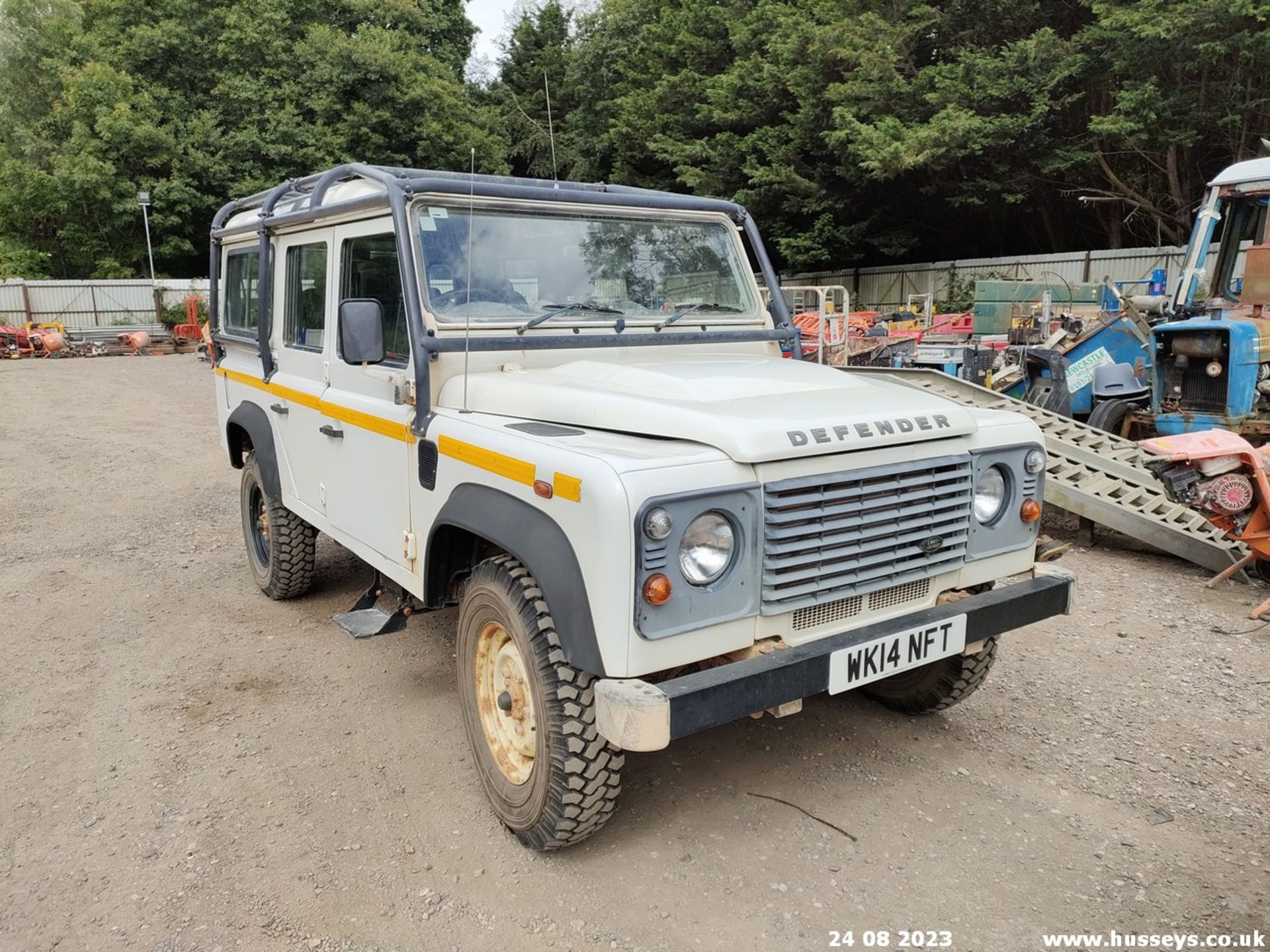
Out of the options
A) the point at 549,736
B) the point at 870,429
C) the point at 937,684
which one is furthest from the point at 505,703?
the point at 937,684

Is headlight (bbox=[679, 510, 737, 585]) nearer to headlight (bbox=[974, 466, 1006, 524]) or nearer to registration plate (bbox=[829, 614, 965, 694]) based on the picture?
registration plate (bbox=[829, 614, 965, 694])

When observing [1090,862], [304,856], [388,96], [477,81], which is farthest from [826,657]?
[477,81]

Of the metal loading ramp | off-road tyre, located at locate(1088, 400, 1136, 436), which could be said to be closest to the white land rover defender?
the metal loading ramp

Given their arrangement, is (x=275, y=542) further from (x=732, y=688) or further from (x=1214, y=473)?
(x=1214, y=473)

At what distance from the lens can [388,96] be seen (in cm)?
3203

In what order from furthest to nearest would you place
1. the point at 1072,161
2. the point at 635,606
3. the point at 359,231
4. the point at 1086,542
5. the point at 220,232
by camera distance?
the point at 1072,161 < the point at 1086,542 < the point at 220,232 < the point at 359,231 < the point at 635,606

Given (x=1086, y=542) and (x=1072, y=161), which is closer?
(x=1086, y=542)

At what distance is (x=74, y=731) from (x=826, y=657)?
334 centimetres

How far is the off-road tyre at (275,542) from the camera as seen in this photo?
5.40m

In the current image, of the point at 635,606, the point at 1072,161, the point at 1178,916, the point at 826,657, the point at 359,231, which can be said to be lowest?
the point at 1178,916

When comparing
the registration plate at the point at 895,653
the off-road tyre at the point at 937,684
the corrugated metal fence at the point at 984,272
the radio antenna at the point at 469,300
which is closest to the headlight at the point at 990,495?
the registration plate at the point at 895,653

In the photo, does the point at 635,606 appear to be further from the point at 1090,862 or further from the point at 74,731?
the point at 74,731

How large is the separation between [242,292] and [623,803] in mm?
4040

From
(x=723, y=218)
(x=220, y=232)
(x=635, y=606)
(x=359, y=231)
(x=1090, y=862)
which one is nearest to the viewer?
(x=635, y=606)
